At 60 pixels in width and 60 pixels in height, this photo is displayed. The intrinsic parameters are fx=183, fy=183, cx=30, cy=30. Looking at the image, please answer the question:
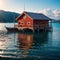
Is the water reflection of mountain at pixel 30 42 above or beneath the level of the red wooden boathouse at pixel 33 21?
beneath

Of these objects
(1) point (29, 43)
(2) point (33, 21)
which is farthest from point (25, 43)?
(2) point (33, 21)

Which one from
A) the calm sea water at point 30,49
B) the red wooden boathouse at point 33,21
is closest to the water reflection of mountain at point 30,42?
the calm sea water at point 30,49

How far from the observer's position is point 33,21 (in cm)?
5469

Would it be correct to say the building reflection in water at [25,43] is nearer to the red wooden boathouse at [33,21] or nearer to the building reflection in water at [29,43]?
the building reflection in water at [29,43]

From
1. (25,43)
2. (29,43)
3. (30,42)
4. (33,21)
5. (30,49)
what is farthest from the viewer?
(33,21)

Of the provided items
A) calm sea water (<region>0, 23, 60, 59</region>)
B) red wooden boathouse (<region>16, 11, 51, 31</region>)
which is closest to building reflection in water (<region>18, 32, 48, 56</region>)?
calm sea water (<region>0, 23, 60, 59</region>)

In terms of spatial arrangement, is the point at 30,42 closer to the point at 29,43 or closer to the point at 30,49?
the point at 29,43

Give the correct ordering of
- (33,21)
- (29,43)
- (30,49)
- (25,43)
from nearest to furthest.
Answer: (30,49)
(25,43)
(29,43)
(33,21)

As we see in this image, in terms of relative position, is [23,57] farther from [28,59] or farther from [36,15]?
[36,15]

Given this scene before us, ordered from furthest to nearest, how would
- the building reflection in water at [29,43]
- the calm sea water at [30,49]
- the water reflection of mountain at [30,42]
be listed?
the water reflection of mountain at [30,42] → the building reflection in water at [29,43] → the calm sea water at [30,49]

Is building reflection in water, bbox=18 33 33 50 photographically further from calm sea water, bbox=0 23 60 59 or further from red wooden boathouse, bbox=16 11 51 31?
red wooden boathouse, bbox=16 11 51 31

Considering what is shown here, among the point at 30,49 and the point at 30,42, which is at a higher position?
the point at 30,42

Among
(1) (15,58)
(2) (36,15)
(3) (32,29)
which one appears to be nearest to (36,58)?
(1) (15,58)

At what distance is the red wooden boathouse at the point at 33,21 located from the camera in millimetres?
54469
